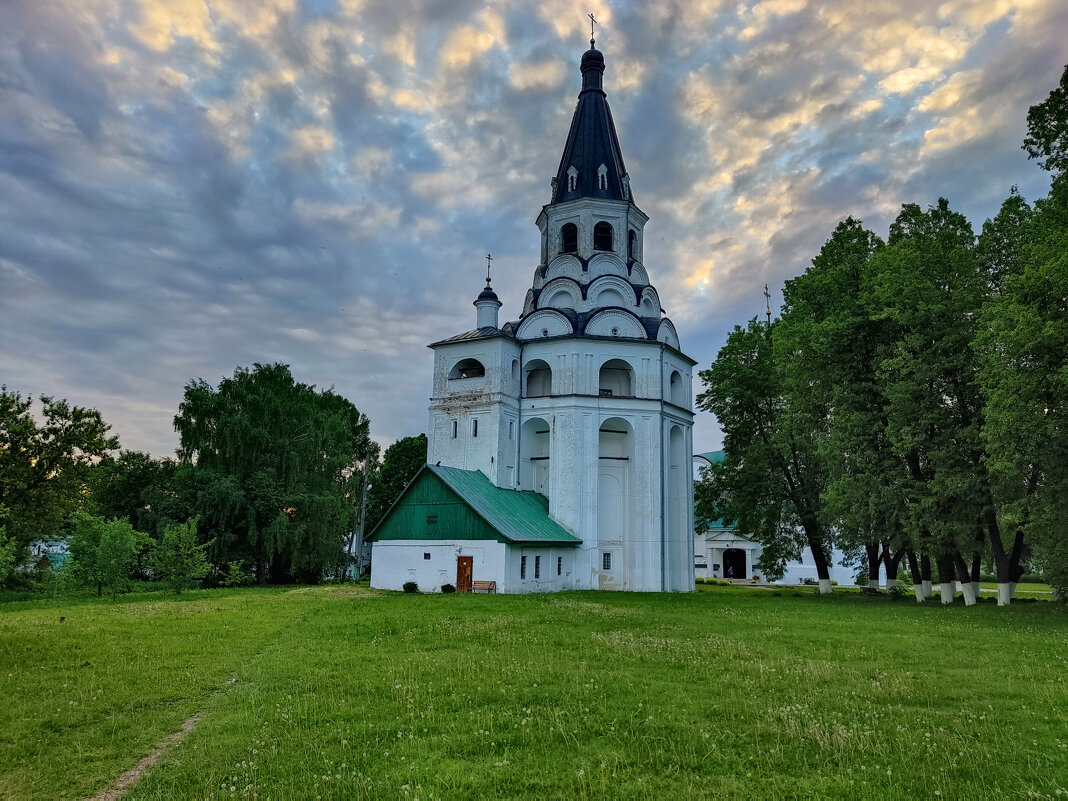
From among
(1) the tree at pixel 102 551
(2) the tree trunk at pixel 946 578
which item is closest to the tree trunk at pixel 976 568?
(2) the tree trunk at pixel 946 578

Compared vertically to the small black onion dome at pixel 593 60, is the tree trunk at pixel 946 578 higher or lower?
lower

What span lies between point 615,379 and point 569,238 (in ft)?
28.2

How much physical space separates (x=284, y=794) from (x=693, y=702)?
488 cm

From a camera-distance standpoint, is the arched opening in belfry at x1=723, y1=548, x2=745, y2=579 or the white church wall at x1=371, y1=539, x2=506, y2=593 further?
the arched opening in belfry at x1=723, y1=548, x2=745, y2=579

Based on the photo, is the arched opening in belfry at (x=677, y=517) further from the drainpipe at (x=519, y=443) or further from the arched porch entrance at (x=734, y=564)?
the arched porch entrance at (x=734, y=564)

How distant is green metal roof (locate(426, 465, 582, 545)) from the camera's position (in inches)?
1190

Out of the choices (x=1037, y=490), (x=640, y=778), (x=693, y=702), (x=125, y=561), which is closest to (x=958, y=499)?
(x=1037, y=490)

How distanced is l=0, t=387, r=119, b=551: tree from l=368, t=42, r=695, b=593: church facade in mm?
12888

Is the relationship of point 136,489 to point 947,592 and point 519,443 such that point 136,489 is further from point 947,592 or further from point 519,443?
point 947,592

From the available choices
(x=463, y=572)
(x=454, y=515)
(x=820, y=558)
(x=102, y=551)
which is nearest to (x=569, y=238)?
(x=454, y=515)

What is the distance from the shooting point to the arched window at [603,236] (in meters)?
41.3

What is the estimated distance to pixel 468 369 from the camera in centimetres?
3956

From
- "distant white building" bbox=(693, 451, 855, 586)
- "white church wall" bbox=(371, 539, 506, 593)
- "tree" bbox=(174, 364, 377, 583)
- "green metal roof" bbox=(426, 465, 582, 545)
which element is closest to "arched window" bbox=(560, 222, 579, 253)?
"green metal roof" bbox=(426, 465, 582, 545)

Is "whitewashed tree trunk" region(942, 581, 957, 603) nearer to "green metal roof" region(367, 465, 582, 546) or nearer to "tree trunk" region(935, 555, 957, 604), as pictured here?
"tree trunk" region(935, 555, 957, 604)
